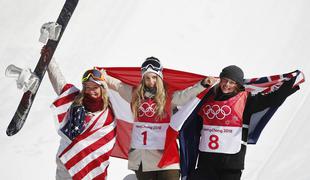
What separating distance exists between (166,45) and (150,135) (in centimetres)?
690

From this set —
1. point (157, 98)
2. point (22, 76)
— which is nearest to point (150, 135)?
point (157, 98)

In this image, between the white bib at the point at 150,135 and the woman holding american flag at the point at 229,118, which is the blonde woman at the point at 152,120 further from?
the woman holding american flag at the point at 229,118

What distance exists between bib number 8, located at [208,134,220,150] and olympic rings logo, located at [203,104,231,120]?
0.59 ft

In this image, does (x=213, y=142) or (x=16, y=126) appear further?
(x=16, y=126)

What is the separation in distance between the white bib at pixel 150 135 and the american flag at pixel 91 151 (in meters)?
0.28

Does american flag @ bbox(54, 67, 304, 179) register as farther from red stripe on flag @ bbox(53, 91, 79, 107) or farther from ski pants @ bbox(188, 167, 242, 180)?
ski pants @ bbox(188, 167, 242, 180)

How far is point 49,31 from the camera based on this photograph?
5.07 metres

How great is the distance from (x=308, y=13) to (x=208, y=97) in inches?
327

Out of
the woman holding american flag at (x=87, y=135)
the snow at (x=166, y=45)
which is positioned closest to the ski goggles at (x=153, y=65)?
the woman holding american flag at (x=87, y=135)

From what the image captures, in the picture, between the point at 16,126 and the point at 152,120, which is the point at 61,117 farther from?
the point at 152,120

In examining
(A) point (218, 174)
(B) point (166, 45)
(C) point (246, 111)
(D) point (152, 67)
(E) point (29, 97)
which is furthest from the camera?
(B) point (166, 45)

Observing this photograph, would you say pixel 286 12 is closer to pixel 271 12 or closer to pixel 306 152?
pixel 271 12

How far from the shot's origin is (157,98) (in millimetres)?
4652

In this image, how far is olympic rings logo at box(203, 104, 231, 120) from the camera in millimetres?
4551
